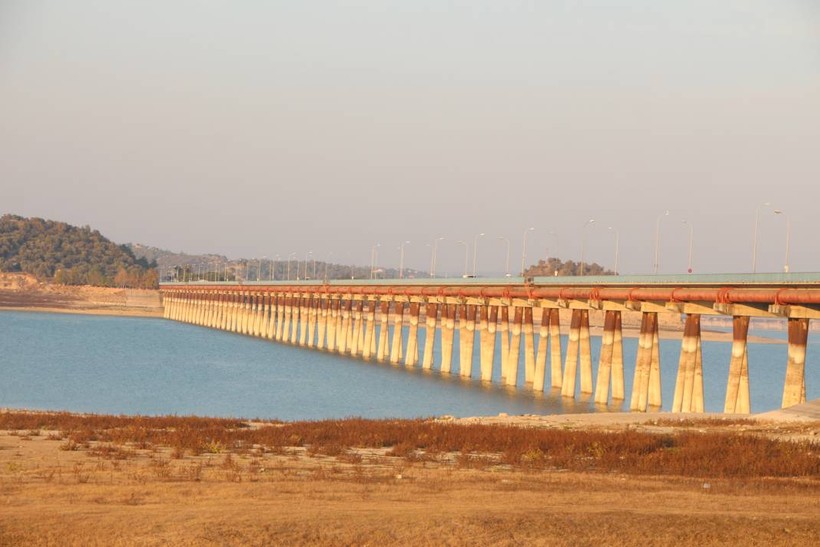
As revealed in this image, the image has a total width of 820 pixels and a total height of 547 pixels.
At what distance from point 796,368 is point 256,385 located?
48952mm

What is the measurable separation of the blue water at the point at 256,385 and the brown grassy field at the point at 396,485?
113 ft

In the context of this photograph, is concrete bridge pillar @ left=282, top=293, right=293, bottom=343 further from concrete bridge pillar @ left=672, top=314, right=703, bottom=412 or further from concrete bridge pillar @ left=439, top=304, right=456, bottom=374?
concrete bridge pillar @ left=672, top=314, right=703, bottom=412

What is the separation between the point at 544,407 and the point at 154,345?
95.3 metres

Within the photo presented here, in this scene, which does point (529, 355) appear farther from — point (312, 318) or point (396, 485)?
point (396, 485)

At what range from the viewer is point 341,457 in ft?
110

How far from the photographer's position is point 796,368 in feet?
204

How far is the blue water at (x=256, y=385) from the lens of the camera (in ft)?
259

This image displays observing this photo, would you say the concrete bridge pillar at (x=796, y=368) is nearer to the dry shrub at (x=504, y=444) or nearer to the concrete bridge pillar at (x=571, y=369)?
the dry shrub at (x=504, y=444)

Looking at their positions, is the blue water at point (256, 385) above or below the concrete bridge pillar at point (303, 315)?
below

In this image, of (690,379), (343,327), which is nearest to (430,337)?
(343,327)

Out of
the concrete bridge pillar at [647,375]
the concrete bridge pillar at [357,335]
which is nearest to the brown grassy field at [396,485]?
the concrete bridge pillar at [647,375]

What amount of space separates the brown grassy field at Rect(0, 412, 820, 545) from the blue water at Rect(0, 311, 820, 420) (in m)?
34.5

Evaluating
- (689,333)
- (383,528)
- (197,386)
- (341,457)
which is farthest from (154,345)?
(383,528)

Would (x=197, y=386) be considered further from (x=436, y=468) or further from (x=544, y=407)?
(x=436, y=468)
